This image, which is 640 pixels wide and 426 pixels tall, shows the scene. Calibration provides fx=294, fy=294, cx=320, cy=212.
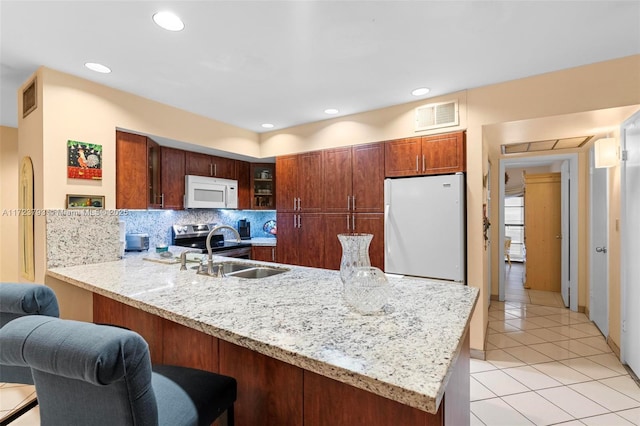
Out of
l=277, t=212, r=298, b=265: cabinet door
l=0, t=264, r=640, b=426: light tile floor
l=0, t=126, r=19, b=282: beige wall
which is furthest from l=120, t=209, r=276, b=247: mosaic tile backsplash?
l=0, t=126, r=19, b=282: beige wall

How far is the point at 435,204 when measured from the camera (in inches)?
112

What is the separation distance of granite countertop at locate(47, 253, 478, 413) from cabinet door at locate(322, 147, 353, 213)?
1590 mm

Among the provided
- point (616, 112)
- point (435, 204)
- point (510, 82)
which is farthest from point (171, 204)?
point (616, 112)

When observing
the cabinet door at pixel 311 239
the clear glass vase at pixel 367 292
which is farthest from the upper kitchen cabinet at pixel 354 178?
the clear glass vase at pixel 367 292

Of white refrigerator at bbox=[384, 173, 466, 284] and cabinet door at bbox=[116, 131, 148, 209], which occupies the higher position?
cabinet door at bbox=[116, 131, 148, 209]

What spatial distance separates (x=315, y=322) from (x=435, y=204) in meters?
2.15

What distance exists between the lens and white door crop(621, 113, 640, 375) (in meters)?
2.30

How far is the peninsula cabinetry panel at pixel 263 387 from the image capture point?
1084mm

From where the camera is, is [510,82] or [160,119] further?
[160,119]

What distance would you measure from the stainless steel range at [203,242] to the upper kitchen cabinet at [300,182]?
0.82 metres

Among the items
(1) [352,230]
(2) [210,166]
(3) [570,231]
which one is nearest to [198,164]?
(2) [210,166]

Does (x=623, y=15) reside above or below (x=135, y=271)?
above

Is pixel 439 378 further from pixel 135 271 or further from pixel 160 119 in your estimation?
pixel 160 119

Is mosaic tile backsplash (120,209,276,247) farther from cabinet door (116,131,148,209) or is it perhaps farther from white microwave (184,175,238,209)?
cabinet door (116,131,148,209)
